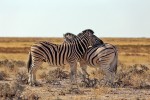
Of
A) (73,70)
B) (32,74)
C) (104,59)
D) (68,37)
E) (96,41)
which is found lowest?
(32,74)

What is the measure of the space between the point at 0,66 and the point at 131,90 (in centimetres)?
1263

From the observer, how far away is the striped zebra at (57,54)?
18469 millimetres

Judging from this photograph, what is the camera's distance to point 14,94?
14.1m

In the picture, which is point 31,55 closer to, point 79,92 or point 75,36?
point 75,36

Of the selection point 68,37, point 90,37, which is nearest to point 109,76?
point 90,37

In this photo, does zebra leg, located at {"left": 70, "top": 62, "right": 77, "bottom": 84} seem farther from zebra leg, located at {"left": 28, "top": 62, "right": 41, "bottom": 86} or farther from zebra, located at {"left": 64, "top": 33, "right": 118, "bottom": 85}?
zebra leg, located at {"left": 28, "top": 62, "right": 41, "bottom": 86}

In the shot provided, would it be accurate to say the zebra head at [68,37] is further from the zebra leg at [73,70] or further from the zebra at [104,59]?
the zebra leg at [73,70]

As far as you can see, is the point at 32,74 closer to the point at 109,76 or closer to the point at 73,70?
the point at 73,70

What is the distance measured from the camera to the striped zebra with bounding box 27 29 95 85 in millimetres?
18469

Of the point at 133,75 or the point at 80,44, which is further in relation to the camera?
the point at 133,75

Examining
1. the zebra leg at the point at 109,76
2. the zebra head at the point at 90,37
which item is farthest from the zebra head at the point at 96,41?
the zebra leg at the point at 109,76

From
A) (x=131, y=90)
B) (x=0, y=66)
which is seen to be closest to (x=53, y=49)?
(x=131, y=90)

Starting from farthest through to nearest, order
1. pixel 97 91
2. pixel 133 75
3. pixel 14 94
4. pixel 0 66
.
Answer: pixel 0 66, pixel 133 75, pixel 97 91, pixel 14 94

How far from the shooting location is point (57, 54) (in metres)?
18.6
